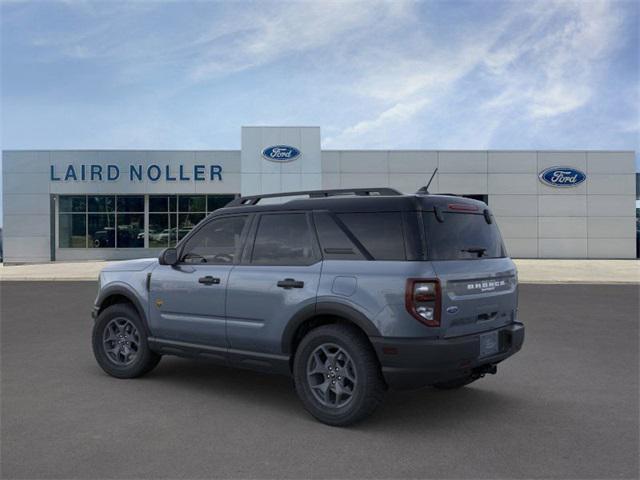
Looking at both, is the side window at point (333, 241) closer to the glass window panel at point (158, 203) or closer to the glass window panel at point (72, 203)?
the glass window panel at point (158, 203)

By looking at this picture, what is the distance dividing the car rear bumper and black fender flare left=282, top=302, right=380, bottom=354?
0.36ft

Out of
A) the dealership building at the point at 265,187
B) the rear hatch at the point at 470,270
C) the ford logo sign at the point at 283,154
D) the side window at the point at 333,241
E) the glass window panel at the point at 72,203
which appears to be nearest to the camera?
the rear hatch at the point at 470,270

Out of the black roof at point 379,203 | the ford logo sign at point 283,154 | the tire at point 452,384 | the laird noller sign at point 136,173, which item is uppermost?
the ford logo sign at point 283,154

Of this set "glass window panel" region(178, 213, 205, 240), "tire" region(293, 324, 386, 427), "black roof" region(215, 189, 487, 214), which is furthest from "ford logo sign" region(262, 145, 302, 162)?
"tire" region(293, 324, 386, 427)

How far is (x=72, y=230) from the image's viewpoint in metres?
30.9

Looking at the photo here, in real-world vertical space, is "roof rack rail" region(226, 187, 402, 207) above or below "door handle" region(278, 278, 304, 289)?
above

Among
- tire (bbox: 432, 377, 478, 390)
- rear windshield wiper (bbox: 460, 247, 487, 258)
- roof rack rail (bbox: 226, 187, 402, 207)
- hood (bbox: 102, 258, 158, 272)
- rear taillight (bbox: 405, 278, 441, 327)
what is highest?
roof rack rail (bbox: 226, 187, 402, 207)

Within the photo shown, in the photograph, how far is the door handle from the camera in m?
4.94

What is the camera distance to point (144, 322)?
6.18m

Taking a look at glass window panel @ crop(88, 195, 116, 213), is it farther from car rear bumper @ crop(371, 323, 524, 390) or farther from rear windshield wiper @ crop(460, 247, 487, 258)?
car rear bumper @ crop(371, 323, 524, 390)

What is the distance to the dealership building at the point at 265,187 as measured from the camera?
29578 mm

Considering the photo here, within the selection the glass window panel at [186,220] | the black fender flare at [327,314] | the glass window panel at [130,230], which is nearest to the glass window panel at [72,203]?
the glass window panel at [130,230]

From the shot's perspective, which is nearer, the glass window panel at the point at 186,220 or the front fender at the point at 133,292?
the front fender at the point at 133,292

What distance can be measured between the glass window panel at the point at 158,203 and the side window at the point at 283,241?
26.2 m
